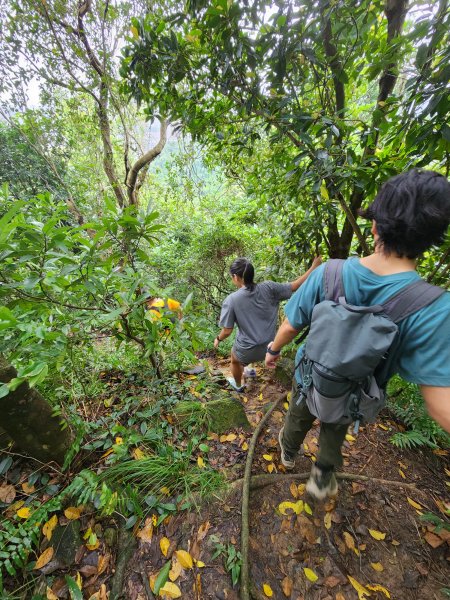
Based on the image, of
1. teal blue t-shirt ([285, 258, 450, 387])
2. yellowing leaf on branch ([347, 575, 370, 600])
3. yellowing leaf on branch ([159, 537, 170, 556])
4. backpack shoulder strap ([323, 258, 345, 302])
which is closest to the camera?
teal blue t-shirt ([285, 258, 450, 387])

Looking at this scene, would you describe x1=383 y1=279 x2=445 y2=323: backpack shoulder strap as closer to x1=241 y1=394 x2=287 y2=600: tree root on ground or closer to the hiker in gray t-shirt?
x1=241 y1=394 x2=287 y2=600: tree root on ground

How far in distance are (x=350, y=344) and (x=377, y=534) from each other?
1.75 meters

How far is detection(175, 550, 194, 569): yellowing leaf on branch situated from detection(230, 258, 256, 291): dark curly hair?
2415 mm

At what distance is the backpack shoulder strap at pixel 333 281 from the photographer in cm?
145

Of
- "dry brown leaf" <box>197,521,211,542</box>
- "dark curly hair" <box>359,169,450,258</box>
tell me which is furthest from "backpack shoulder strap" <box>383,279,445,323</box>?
"dry brown leaf" <box>197,521,211,542</box>

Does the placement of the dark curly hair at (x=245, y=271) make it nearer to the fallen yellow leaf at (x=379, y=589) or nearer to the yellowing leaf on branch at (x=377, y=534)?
the yellowing leaf on branch at (x=377, y=534)

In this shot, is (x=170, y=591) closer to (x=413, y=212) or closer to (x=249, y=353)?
(x=249, y=353)

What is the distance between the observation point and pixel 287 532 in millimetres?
1863

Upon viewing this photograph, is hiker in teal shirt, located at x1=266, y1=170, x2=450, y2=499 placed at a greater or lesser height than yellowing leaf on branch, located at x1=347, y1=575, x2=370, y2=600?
greater

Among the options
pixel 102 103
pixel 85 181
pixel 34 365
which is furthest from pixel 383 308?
pixel 85 181

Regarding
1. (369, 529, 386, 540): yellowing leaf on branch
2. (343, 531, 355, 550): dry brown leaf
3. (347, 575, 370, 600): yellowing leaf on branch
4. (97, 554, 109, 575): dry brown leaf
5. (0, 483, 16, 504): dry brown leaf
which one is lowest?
(369, 529, 386, 540): yellowing leaf on branch

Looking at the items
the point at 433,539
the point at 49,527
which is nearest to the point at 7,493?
the point at 49,527

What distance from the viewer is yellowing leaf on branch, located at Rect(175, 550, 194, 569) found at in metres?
1.61

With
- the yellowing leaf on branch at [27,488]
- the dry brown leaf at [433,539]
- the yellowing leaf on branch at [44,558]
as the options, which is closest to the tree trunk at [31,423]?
the yellowing leaf on branch at [27,488]
